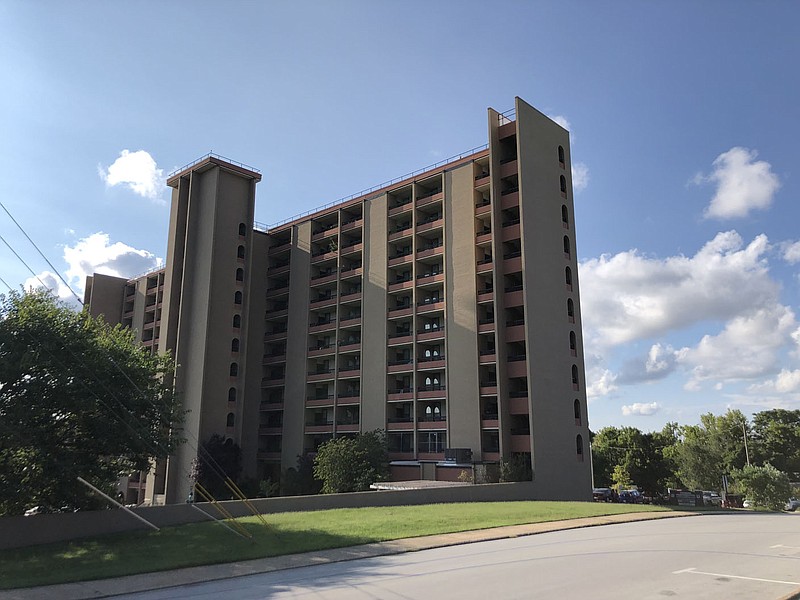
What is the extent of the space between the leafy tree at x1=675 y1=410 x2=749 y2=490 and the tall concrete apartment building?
42981 mm

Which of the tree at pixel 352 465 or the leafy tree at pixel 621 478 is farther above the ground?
the tree at pixel 352 465

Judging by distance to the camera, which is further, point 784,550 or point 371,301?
point 371,301

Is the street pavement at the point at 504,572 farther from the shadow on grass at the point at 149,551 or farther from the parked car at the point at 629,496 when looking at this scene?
the parked car at the point at 629,496

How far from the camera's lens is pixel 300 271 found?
235 feet

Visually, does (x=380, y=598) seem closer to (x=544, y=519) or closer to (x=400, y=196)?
(x=544, y=519)

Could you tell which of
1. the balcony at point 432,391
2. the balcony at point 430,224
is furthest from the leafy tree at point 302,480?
the balcony at point 430,224

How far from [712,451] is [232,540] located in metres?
85.4

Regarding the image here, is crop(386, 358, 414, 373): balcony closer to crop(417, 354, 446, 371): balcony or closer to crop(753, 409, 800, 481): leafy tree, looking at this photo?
crop(417, 354, 446, 371): balcony

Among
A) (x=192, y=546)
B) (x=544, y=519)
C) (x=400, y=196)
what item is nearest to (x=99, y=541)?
(x=192, y=546)

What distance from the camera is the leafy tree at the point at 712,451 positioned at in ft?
276

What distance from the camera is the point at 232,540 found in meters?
20.2

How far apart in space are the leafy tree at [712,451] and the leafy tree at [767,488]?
28434mm

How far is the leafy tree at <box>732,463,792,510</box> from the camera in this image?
55250mm

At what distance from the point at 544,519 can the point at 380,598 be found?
52.0 ft
